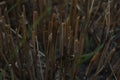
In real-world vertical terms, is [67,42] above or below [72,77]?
above

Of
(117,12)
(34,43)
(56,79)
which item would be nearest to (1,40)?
(34,43)

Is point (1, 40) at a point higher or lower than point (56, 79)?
higher

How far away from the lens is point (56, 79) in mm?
1065

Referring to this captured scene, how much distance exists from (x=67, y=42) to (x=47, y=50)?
69 millimetres

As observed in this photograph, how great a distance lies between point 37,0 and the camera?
116 centimetres

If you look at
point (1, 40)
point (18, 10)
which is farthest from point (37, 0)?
point (1, 40)

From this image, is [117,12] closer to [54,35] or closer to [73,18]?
[73,18]

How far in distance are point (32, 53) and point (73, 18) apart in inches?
8.7

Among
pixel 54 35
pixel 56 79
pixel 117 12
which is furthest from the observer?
pixel 117 12

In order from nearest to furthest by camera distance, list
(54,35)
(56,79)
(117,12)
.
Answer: (54,35)
(56,79)
(117,12)

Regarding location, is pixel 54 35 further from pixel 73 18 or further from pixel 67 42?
pixel 73 18

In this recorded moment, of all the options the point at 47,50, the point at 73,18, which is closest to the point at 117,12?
the point at 73,18

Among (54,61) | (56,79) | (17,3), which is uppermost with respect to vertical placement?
(17,3)

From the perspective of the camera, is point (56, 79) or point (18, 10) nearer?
point (56, 79)
